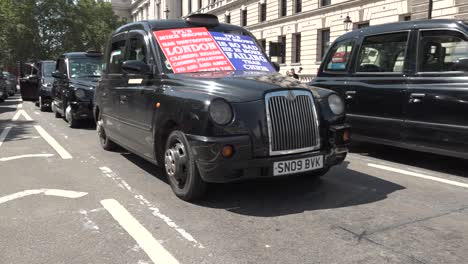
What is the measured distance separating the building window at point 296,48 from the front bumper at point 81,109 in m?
30.0

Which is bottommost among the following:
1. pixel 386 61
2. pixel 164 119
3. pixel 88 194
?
pixel 88 194

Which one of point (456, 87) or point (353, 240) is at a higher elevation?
point (456, 87)

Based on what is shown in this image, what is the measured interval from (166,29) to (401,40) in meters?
3.38

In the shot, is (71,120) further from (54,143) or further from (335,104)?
(335,104)

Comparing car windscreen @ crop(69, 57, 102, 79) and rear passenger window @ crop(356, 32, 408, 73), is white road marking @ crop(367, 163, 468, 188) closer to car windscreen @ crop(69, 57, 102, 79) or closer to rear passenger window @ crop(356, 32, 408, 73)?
rear passenger window @ crop(356, 32, 408, 73)

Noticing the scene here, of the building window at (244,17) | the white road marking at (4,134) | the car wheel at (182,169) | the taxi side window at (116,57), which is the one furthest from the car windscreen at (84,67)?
the building window at (244,17)

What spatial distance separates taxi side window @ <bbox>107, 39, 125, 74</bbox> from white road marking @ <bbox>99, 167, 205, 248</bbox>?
4.85 ft

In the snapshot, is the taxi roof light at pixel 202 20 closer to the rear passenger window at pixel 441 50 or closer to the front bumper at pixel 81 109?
the rear passenger window at pixel 441 50

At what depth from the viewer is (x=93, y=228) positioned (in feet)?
13.6

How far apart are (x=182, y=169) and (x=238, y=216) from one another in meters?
0.82

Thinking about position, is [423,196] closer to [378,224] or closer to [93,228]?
[378,224]

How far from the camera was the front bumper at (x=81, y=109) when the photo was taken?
1135 cm

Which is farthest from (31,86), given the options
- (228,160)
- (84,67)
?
(228,160)

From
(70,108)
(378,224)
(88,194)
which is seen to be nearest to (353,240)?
(378,224)
